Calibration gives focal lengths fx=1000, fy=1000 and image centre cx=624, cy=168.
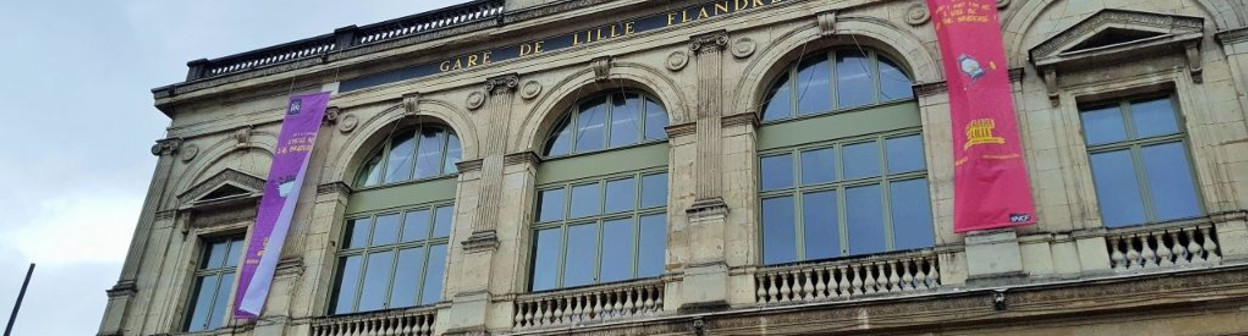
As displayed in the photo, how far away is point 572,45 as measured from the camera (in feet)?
60.1

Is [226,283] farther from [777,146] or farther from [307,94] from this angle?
[777,146]

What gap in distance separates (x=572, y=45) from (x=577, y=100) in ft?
3.56

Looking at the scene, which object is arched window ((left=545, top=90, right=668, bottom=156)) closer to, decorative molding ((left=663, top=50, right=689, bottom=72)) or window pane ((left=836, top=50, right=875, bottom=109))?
decorative molding ((left=663, top=50, right=689, bottom=72))

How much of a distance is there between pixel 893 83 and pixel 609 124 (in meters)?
4.90

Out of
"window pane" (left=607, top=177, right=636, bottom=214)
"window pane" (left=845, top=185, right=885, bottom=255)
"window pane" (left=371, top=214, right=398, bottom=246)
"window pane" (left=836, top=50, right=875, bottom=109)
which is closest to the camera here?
"window pane" (left=845, top=185, right=885, bottom=255)

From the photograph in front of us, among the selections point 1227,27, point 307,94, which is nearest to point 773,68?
point 1227,27

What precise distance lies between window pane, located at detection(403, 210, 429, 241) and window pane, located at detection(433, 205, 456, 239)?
7.0 inches

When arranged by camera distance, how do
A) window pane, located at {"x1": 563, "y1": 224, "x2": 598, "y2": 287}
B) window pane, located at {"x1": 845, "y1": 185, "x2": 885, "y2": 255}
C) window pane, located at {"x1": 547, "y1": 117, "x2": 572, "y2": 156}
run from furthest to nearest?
1. window pane, located at {"x1": 547, "y1": 117, "x2": 572, "y2": 156}
2. window pane, located at {"x1": 563, "y1": 224, "x2": 598, "y2": 287}
3. window pane, located at {"x1": 845, "y1": 185, "x2": 885, "y2": 255}

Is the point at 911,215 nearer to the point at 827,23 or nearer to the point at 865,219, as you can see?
the point at 865,219

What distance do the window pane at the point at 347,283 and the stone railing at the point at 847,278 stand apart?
745cm

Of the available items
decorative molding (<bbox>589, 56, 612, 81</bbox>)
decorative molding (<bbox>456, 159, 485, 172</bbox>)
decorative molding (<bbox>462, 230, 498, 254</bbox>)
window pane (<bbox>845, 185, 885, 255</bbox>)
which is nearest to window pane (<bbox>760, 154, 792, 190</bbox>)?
window pane (<bbox>845, 185, 885, 255</bbox>)

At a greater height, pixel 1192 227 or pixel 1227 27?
pixel 1227 27

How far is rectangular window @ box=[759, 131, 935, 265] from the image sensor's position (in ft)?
46.5

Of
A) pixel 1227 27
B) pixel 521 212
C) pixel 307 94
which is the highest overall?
pixel 307 94
